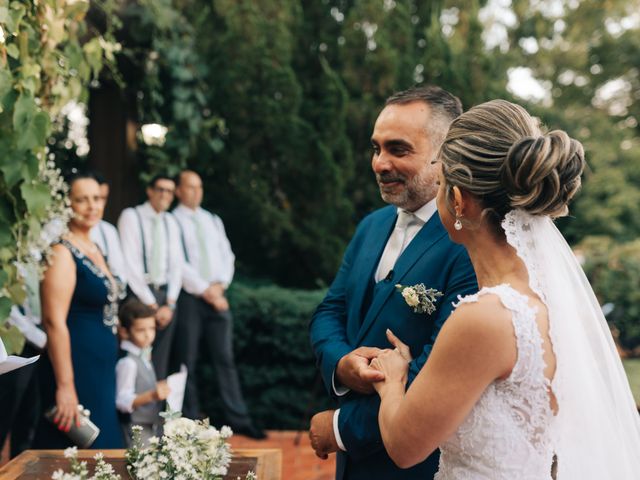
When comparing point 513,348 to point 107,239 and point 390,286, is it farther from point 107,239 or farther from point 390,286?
point 107,239

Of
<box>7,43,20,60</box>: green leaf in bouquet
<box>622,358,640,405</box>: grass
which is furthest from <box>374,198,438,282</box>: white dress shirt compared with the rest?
<box>622,358,640,405</box>: grass

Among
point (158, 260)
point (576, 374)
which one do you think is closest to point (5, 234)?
point (576, 374)

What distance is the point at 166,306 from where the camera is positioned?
6.21 m

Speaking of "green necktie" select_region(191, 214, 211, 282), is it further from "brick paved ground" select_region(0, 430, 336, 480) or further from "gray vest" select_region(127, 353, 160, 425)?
"gray vest" select_region(127, 353, 160, 425)

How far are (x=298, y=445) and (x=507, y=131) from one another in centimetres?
491

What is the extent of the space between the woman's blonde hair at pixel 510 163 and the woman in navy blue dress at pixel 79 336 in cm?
246

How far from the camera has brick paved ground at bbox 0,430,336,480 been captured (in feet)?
18.4

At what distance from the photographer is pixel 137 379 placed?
4.58 m

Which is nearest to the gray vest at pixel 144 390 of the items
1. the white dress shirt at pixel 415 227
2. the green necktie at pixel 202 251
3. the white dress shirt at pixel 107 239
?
the white dress shirt at pixel 107 239

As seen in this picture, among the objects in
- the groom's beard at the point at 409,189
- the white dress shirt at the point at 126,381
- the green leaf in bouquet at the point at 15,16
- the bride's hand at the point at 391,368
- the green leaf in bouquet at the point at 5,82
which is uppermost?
the green leaf in bouquet at the point at 15,16

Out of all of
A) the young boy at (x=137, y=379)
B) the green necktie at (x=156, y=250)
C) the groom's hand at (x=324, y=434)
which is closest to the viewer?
the groom's hand at (x=324, y=434)

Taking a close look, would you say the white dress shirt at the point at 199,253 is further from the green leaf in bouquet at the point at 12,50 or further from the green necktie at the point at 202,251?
the green leaf in bouquet at the point at 12,50

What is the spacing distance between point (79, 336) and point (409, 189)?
2204 millimetres

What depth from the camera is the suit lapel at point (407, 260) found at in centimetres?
248
